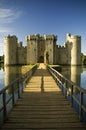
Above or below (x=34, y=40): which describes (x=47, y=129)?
below

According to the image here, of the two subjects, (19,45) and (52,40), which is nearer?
(52,40)

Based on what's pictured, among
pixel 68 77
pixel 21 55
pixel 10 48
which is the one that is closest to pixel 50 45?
pixel 21 55

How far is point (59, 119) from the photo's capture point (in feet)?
21.2

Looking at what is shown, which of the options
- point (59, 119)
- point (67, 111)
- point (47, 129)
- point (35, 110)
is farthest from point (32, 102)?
point (47, 129)

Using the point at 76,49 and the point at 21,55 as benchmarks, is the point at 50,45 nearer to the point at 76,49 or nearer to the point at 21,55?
the point at 76,49

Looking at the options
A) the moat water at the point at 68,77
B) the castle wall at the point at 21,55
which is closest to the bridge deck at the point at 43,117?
the moat water at the point at 68,77

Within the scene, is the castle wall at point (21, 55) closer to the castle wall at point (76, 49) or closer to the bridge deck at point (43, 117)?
the castle wall at point (76, 49)

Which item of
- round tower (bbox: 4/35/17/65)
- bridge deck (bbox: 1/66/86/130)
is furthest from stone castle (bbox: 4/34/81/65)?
bridge deck (bbox: 1/66/86/130)

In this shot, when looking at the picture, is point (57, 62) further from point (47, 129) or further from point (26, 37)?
point (47, 129)

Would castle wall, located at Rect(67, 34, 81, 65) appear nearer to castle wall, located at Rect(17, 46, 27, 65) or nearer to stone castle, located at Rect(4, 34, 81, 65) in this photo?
stone castle, located at Rect(4, 34, 81, 65)

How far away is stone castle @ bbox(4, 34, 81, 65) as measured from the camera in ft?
278

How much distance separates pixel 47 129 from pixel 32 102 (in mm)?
3392

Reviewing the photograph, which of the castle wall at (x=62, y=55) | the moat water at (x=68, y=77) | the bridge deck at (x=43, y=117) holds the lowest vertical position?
the moat water at (x=68, y=77)

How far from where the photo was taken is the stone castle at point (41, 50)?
84.9 m
